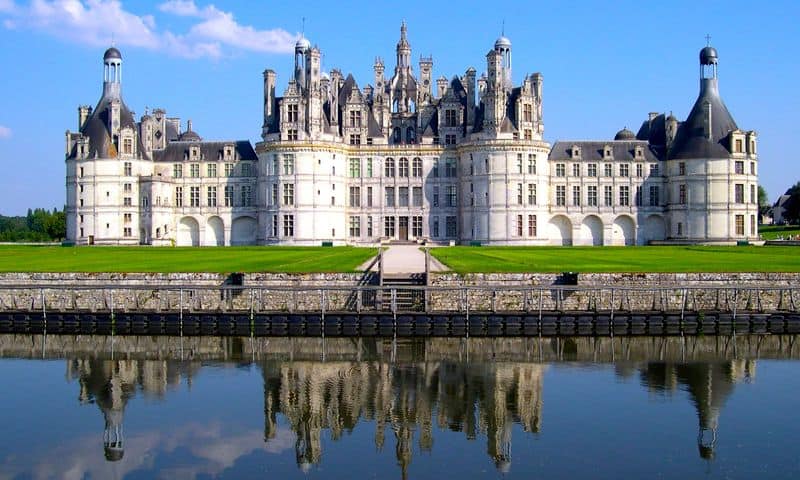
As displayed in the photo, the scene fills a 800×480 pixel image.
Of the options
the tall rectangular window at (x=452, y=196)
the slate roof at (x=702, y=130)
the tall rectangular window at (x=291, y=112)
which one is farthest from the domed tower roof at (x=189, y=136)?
the slate roof at (x=702, y=130)

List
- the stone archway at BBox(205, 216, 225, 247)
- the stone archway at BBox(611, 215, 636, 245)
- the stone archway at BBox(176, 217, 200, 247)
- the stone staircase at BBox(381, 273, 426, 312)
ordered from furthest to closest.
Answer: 1. the stone archway at BBox(176, 217, 200, 247)
2. the stone archway at BBox(205, 216, 225, 247)
3. the stone archway at BBox(611, 215, 636, 245)
4. the stone staircase at BBox(381, 273, 426, 312)

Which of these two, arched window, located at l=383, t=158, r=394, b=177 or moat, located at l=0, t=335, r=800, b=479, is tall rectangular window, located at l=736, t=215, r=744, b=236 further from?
moat, located at l=0, t=335, r=800, b=479

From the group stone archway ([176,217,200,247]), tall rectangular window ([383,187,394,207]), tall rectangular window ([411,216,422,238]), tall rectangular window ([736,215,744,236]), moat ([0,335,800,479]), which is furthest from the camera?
stone archway ([176,217,200,247])

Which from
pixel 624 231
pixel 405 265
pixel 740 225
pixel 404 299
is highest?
pixel 740 225

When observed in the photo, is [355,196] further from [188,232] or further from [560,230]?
[560,230]

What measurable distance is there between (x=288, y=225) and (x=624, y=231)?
103 ft

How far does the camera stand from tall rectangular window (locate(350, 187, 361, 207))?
82.8m

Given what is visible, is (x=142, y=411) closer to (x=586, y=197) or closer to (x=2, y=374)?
(x=2, y=374)

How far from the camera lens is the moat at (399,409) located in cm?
1877

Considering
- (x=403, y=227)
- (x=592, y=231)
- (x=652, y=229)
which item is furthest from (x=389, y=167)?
(x=652, y=229)

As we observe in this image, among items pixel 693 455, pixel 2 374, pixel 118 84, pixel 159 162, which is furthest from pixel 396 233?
pixel 693 455

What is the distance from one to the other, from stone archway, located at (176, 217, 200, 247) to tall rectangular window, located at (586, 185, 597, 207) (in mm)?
36871

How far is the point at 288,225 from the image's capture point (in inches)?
3110

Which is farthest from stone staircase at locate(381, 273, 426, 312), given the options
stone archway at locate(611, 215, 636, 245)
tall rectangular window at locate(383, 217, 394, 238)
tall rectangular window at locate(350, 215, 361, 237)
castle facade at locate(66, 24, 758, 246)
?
stone archway at locate(611, 215, 636, 245)
